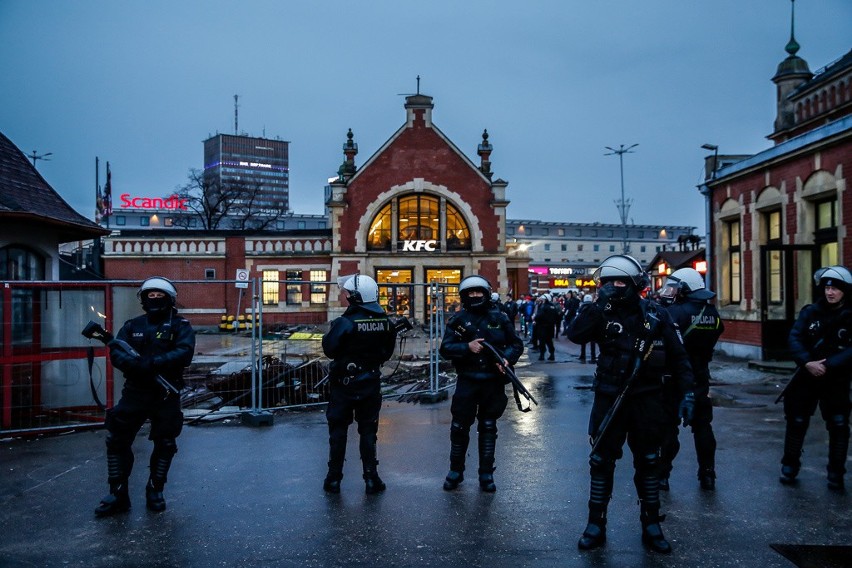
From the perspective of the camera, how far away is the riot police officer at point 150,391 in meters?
5.66

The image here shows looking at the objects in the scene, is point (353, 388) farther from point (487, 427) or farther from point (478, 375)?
point (487, 427)

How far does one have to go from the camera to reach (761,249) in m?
15.4

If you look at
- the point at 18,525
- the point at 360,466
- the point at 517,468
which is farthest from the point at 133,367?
the point at 517,468

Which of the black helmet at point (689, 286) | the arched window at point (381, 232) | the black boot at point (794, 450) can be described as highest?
the arched window at point (381, 232)

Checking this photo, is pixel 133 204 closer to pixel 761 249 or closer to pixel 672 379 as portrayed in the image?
pixel 761 249

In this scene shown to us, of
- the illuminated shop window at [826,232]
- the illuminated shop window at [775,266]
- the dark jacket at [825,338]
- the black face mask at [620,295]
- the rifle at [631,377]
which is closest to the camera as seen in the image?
the rifle at [631,377]

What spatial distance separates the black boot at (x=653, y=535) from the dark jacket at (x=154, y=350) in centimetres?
400

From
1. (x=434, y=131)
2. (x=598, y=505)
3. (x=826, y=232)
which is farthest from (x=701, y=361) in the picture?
(x=434, y=131)

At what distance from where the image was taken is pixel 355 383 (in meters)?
6.25

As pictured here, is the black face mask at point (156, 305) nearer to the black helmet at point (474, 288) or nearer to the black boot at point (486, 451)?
the black helmet at point (474, 288)

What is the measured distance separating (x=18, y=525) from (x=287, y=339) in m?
6.98

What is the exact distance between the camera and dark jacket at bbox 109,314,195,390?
561cm

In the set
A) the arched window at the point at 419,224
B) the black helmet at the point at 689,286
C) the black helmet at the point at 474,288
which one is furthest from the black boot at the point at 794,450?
the arched window at the point at 419,224

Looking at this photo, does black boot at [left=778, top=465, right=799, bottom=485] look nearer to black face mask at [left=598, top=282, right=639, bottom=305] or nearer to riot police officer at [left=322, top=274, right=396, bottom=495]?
black face mask at [left=598, top=282, right=639, bottom=305]
